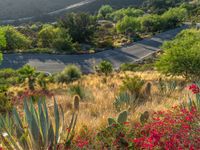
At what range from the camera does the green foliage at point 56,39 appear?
5181 cm

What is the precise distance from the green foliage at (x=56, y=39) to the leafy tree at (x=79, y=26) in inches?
80.9

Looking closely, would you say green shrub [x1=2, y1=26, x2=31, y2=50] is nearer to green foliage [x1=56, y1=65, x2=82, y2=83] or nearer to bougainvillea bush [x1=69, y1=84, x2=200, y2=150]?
green foliage [x1=56, y1=65, x2=82, y2=83]

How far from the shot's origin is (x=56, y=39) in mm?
52688

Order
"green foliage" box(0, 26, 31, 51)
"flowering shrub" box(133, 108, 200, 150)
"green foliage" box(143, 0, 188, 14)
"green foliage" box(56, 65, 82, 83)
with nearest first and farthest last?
"flowering shrub" box(133, 108, 200, 150)
"green foliage" box(56, 65, 82, 83)
"green foliage" box(0, 26, 31, 51)
"green foliage" box(143, 0, 188, 14)

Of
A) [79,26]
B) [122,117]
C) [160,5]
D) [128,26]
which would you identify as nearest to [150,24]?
[128,26]

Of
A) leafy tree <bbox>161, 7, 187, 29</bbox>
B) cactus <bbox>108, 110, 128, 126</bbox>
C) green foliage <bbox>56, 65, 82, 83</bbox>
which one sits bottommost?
leafy tree <bbox>161, 7, 187, 29</bbox>

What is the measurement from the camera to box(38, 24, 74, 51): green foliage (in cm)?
5181

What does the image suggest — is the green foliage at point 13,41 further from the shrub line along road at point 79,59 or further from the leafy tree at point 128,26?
the leafy tree at point 128,26

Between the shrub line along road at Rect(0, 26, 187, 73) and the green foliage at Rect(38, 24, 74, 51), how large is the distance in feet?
11.1

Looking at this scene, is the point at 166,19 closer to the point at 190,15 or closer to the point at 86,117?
the point at 190,15

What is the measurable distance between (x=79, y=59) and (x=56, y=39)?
25.6ft

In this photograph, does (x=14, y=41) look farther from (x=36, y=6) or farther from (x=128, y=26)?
(x=36, y=6)

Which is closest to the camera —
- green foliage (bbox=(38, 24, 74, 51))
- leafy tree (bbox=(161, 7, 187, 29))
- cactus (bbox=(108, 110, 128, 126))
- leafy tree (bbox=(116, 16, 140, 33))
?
cactus (bbox=(108, 110, 128, 126))

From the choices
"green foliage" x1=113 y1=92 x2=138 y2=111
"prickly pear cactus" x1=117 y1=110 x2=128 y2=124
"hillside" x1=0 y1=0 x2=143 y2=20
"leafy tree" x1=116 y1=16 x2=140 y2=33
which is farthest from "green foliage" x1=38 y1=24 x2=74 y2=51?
"hillside" x1=0 y1=0 x2=143 y2=20
